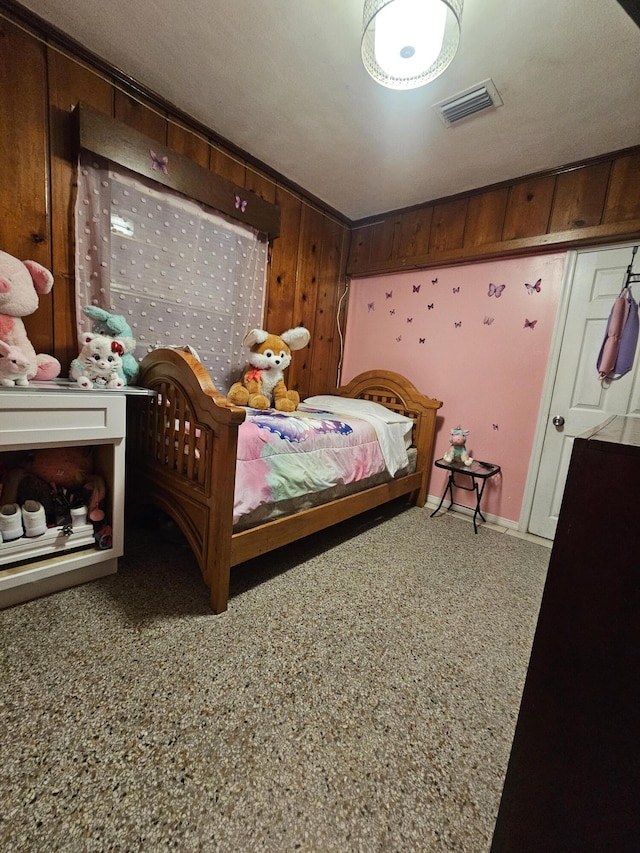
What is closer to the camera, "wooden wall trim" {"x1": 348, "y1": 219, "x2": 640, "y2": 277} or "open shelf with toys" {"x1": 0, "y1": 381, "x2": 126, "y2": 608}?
"open shelf with toys" {"x1": 0, "y1": 381, "x2": 126, "y2": 608}

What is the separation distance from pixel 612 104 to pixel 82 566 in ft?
10.5

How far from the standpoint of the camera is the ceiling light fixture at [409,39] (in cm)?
118

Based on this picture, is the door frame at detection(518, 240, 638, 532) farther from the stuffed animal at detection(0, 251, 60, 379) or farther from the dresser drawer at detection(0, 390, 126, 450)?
the stuffed animal at detection(0, 251, 60, 379)

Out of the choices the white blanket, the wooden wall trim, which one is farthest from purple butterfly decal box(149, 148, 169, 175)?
the wooden wall trim

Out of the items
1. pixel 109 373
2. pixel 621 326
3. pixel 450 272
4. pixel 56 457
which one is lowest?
pixel 56 457

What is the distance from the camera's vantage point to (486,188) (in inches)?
94.3

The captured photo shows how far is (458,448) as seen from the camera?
8.28 feet

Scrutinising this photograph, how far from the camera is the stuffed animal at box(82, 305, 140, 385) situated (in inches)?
65.0

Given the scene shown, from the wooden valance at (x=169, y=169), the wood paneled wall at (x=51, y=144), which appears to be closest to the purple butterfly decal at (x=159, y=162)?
the wooden valance at (x=169, y=169)

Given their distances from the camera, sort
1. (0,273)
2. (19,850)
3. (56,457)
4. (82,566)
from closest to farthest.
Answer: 1. (19,850)
2. (0,273)
3. (82,566)
4. (56,457)

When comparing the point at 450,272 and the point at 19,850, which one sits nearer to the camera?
the point at 19,850

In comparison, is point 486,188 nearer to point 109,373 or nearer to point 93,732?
point 109,373

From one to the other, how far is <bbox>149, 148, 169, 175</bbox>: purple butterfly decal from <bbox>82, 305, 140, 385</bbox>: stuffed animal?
81 centimetres

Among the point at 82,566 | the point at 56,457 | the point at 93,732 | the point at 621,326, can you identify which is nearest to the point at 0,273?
the point at 56,457
